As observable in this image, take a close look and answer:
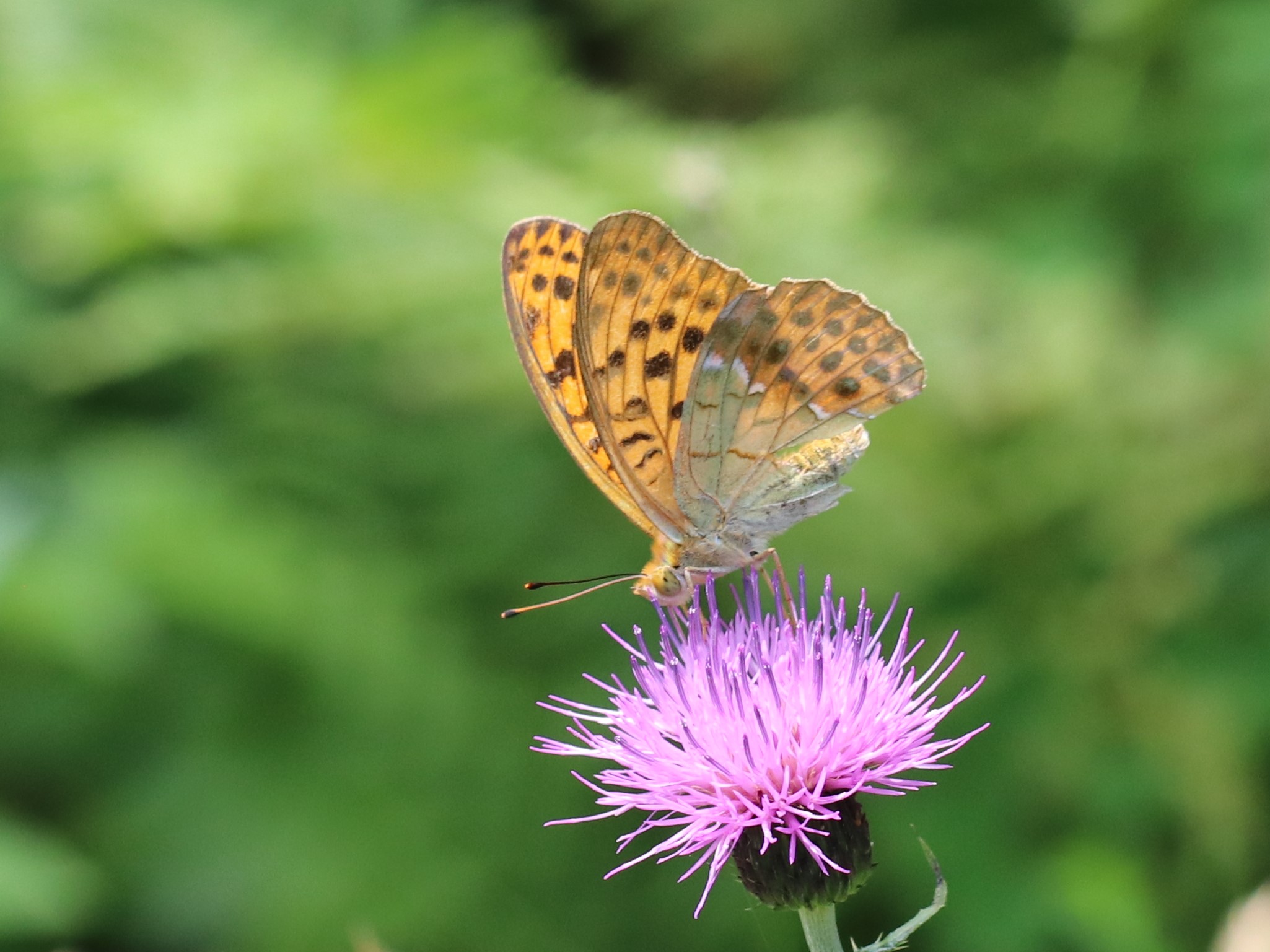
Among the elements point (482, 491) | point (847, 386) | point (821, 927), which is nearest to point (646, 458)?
point (847, 386)

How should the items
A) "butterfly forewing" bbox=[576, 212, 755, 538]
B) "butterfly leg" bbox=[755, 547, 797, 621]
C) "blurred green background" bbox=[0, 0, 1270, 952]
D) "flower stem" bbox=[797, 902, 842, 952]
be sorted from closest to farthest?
"flower stem" bbox=[797, 902, 842, 952], "butterfly leg" bbox=[755, 547, 797, 621], "butterfly forewing" bbox=[576, 212, 755, 538], "blurred green background" bbox=[0, 0, 1270, 952]

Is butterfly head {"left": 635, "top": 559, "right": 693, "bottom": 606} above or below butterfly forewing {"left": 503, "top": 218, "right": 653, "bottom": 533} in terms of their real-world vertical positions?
below

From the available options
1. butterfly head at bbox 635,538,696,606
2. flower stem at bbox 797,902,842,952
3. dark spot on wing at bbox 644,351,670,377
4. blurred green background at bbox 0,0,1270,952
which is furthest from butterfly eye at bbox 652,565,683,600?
blurred green background at bbox 0,0,1270,952

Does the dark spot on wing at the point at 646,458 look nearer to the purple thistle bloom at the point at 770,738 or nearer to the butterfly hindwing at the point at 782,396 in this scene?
the butterfly hindwing at the point at 782,396

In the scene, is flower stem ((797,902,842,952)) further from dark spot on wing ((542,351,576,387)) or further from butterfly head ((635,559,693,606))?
dark spot on wing ((542,351,576,387))

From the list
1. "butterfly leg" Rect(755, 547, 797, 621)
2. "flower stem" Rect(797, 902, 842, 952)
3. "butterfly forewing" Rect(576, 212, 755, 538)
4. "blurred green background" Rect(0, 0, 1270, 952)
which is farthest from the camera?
"blurred green background" Rect(0, 0, 1270, 952)

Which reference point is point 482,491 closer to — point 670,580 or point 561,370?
point 561,370

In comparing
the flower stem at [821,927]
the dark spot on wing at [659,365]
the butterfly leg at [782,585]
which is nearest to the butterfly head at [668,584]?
the butterfly leg at [782,585]

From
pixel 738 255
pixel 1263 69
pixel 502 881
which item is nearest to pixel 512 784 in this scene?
pixel 502 881
